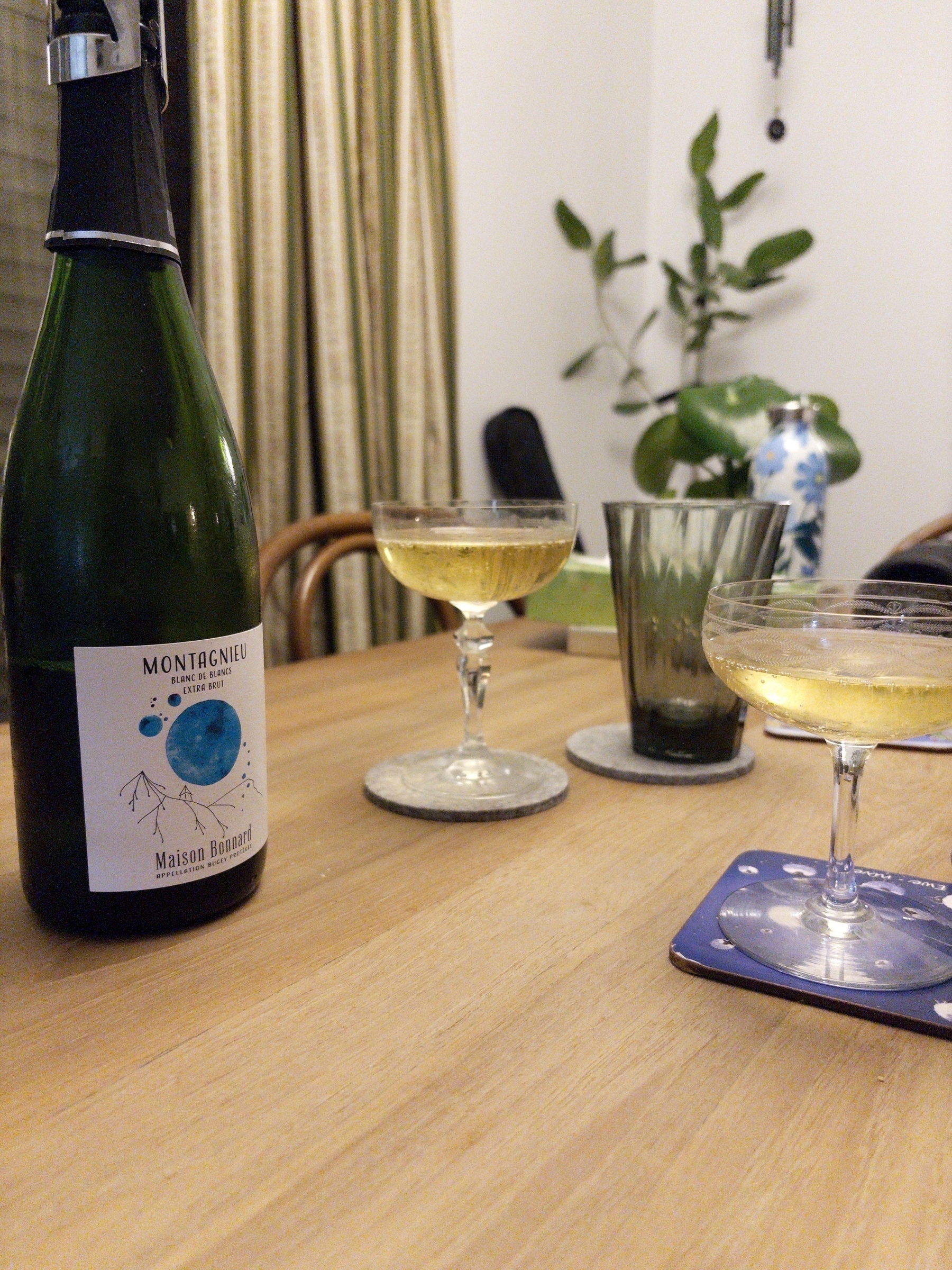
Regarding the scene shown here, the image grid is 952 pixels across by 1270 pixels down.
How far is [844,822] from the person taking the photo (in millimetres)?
470

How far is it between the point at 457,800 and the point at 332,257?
1.52 meters

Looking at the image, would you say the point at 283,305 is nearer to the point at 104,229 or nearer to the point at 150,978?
the point at 104,229

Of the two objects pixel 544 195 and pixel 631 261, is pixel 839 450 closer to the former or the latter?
pixel 631 261

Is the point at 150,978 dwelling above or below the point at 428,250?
below

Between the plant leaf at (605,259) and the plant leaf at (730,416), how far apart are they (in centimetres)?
101

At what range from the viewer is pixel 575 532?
749 millimetres

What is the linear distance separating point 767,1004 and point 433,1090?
16 centimetres

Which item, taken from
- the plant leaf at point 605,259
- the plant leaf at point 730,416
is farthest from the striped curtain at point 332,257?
the plant leaf at point 605,259

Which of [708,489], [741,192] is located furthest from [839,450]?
[741,192]

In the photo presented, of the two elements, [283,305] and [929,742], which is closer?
[929,742]

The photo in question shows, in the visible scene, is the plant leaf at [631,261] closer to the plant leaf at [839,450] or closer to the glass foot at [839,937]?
the plant leaf at [839,450]

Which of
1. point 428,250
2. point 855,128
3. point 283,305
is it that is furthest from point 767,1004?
point 855,128

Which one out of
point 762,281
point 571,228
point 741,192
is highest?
point 741,192

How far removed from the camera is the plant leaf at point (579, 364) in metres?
2.99
